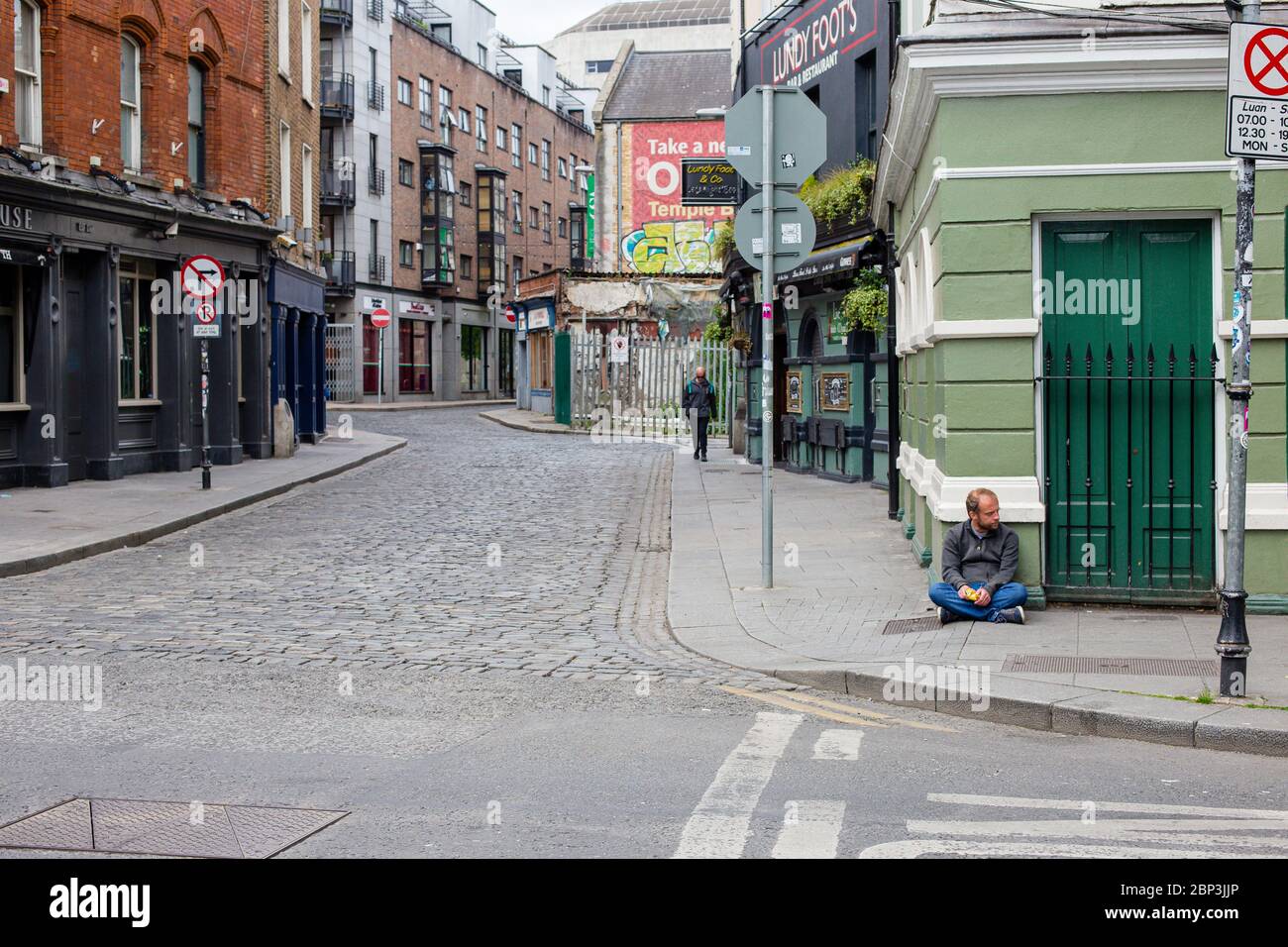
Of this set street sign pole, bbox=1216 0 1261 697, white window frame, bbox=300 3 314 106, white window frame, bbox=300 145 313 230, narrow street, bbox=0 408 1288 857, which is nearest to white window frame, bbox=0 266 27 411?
narrow street, bbox=0 408 1288 857

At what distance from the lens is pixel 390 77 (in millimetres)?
62500

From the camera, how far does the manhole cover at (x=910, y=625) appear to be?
9.59 metres

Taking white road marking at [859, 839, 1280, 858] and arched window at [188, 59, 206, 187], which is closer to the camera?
white road marking at [859, 839, 1280, 858]

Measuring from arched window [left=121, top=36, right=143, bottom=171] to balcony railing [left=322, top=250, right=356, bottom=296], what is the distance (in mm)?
35561

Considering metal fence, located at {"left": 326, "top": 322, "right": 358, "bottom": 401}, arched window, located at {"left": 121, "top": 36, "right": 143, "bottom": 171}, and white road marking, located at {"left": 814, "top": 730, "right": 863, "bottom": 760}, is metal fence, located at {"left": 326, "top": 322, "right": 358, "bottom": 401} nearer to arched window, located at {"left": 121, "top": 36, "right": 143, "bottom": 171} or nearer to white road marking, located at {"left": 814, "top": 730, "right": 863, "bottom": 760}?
arched window, located at {"left": 121, "top": 36, "right": 143, "bottom": 171}

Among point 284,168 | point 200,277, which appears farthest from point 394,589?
point 284,168

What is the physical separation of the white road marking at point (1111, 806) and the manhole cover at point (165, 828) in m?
2.38

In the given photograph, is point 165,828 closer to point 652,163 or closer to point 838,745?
point 838,745

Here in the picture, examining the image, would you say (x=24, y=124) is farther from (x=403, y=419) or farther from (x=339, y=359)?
(x=339, y=359)

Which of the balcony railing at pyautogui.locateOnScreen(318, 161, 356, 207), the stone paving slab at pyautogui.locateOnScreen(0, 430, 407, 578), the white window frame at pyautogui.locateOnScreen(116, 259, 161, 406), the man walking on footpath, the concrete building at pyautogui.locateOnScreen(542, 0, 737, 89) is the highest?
the concrete building at pyautogui.locateOnScreen(542, 0, 737, 89)

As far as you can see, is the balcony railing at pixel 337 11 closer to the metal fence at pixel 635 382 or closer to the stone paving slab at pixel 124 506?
the metal fence at pixel 635 382

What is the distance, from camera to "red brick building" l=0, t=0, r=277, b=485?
65.9 feet
